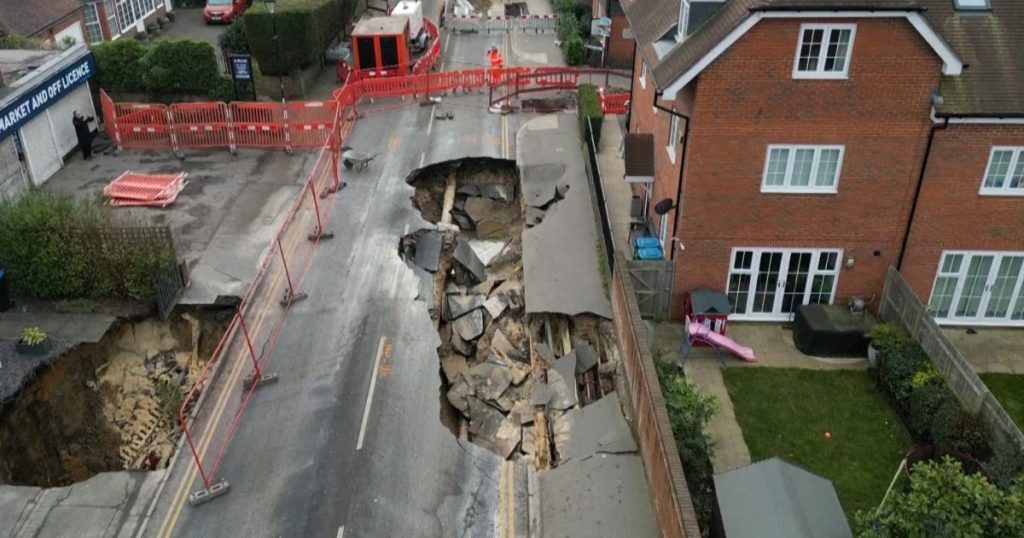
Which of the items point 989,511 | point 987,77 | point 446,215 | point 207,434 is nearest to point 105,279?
point 207,434

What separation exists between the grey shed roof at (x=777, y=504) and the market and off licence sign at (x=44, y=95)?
25.0m

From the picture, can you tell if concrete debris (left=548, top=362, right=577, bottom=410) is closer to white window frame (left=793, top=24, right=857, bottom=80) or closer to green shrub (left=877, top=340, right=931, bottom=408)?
green shrub (left=877, top=340, right=931, bottom=408)

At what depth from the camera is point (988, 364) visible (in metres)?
19.5

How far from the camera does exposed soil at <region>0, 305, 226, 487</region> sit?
17.9 m

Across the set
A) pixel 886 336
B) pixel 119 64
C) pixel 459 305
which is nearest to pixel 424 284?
pixel 459 305

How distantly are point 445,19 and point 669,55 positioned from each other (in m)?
35.4

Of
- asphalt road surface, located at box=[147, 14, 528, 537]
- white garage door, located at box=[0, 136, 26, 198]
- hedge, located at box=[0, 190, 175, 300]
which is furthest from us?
white garage door, located at box=[0, 136, 26, 198]

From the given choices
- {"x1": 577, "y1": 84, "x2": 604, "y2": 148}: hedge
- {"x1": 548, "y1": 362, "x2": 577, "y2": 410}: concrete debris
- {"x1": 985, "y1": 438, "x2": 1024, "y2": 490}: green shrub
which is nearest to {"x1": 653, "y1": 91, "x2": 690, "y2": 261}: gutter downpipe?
{"x1": 548, "y1": 362, "x2": 577, "y2": 410}: concrete debris

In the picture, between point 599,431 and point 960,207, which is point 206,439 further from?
point 960,207

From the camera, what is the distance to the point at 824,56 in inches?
704

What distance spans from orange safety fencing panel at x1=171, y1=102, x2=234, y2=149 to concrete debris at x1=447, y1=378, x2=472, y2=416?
1674 centimetres

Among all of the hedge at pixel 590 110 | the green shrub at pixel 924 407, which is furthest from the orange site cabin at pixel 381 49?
the green shrub at pixel 924 407

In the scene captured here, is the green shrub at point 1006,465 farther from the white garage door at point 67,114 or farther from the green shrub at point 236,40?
the green shrub at point 236,40

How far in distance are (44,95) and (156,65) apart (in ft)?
19.9
